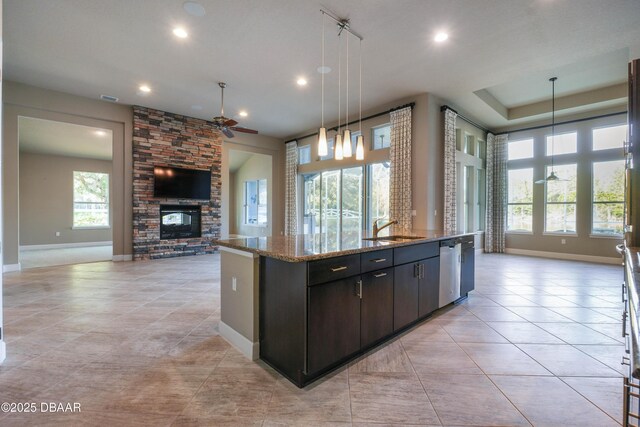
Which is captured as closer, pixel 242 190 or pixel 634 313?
pixel 634 313

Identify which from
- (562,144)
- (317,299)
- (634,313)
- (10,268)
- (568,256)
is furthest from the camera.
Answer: (562,144)

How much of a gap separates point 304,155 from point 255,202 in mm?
3155

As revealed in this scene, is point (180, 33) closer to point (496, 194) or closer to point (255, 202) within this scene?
point (255, 202)

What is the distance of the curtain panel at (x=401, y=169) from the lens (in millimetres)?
5777

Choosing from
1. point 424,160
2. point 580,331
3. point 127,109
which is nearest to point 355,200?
point 424,160

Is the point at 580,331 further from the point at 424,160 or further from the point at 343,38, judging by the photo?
the point at 343,38

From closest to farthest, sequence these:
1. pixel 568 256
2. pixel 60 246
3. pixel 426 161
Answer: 1. pixel 426 161
2. pixel 568 256
3. pixel 60 246

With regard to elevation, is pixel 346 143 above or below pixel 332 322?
above

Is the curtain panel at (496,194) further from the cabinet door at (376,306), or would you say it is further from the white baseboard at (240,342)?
the white baseboard at (240,342)

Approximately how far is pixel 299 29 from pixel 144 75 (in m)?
3.10

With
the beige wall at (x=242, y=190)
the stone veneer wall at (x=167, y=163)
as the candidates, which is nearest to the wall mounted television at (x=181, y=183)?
the stone veneer wall at (x=167, y=163)

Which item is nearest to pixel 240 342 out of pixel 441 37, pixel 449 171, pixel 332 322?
pixel 332 322

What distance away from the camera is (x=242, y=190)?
11.6 meters

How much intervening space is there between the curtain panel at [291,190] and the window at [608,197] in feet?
24.8
